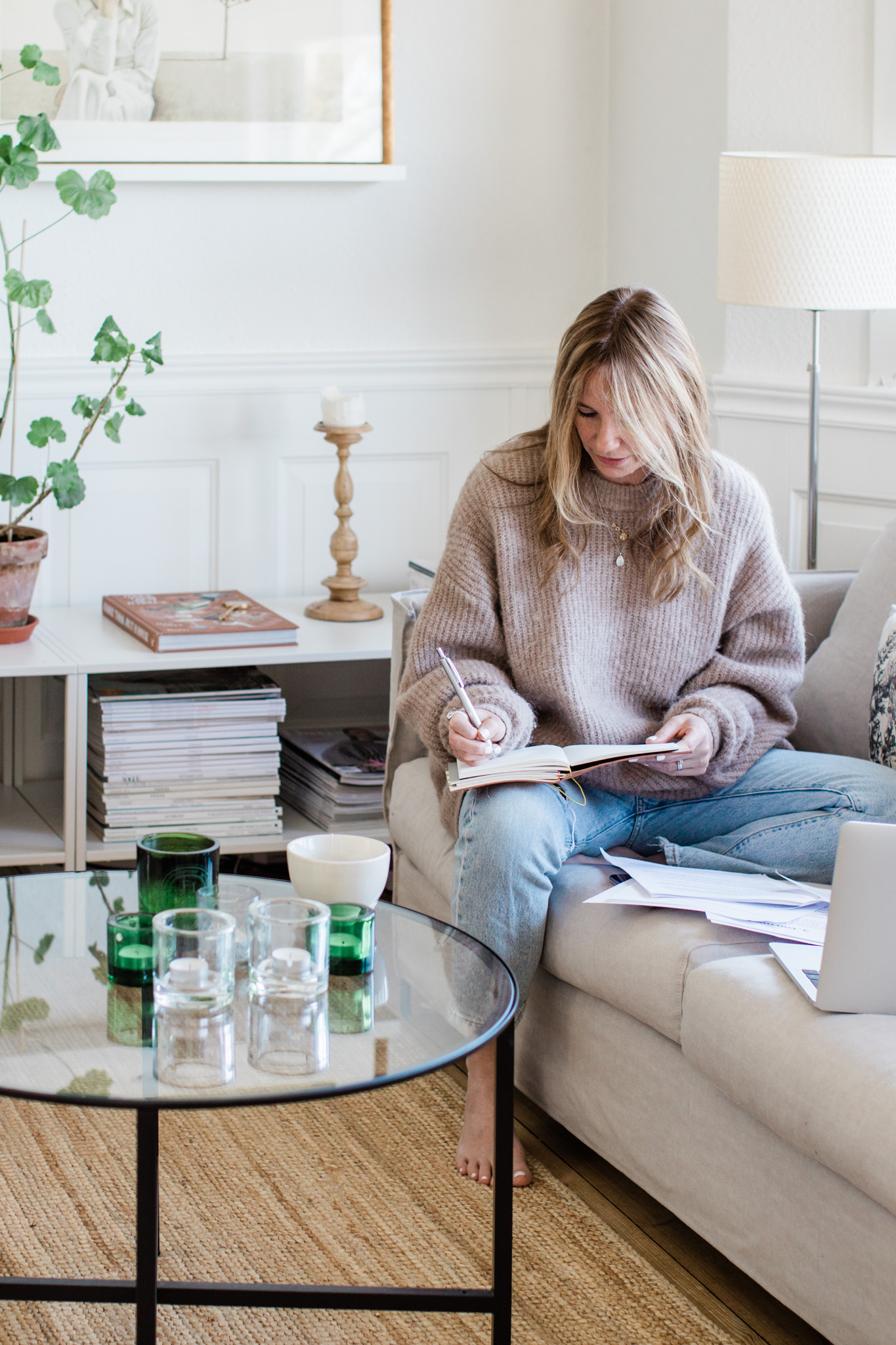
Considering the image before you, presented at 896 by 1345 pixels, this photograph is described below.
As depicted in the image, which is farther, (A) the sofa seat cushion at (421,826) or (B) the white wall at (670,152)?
(B) the white wall at (670,152)

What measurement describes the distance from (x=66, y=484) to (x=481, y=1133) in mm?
1328

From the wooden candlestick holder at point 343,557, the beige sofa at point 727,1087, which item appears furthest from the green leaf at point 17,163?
the beige sofa at point 727,1087

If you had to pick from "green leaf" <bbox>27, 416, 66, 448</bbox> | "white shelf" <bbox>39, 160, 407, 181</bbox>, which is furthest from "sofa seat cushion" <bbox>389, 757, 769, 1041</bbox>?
"white shelf" <bbox>39, 160, 407, 181</bbox>

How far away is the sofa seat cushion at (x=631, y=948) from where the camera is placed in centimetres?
155

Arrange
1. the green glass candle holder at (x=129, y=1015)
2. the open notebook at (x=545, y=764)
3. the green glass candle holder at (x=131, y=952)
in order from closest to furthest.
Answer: the green glass candle holder at (x=129, y=1015) < the green glass candle holder at (x=131, y=952) < the open notebook at (x=545, y=764)

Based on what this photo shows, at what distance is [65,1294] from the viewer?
1361mm

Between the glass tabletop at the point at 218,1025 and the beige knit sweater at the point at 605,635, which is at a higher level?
the beige knit sweater at the point at 605,635

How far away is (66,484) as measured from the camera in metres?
2.52

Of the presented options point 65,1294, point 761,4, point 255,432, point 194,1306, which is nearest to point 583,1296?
point 194,1306

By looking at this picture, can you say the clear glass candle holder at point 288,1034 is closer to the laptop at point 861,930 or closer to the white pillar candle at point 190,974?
the white pillar candle at point 190,974

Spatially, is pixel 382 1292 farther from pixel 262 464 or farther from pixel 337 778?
pixel 262 464

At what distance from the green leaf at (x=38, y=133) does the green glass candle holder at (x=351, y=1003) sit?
5.18 feet

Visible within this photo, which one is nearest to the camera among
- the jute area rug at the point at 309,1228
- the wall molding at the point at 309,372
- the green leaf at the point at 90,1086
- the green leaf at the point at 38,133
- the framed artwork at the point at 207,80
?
the green leaf at the point at 90,1086

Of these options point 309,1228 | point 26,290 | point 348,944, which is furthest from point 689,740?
point 26,290
